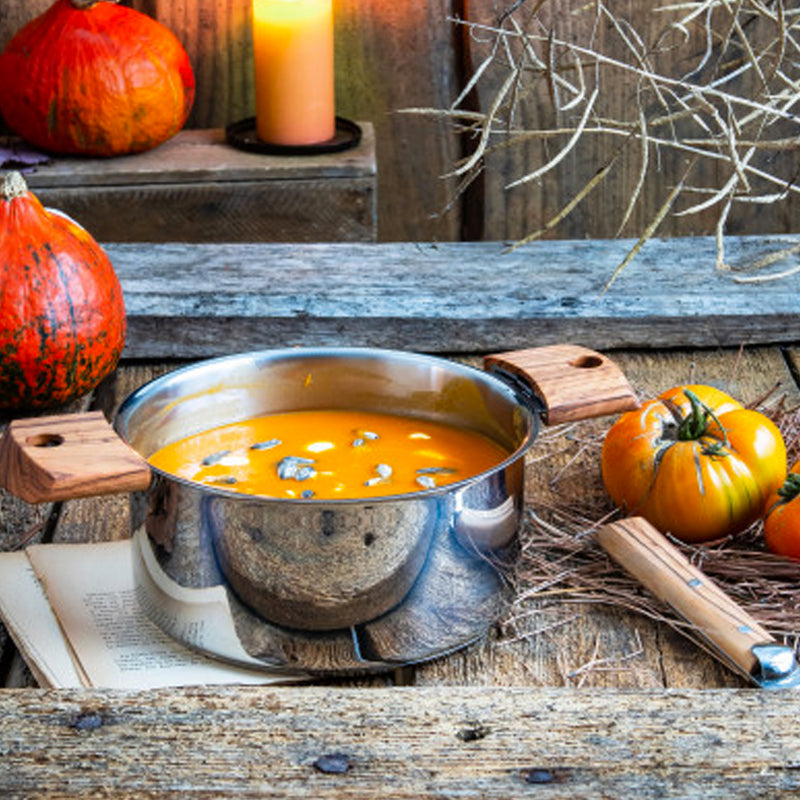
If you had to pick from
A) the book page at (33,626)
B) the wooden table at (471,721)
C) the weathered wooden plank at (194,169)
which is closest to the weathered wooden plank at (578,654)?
the wooden table at (471,721)

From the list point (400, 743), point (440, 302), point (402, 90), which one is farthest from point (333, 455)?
point (402, 90)

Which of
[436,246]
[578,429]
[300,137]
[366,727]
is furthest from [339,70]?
[366,727]

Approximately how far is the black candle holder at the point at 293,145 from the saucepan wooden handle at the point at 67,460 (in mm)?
1653

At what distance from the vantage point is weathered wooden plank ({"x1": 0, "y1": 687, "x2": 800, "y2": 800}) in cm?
81

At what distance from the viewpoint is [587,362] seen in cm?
117

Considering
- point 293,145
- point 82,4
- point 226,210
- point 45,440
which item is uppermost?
point 82,4

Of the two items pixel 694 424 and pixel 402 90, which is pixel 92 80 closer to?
pixel 402 90

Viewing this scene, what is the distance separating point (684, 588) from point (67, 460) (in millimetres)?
463

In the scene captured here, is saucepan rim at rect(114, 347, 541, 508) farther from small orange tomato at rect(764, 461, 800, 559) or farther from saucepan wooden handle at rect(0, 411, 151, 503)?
small orange tomato at rect(764, 461, 800, 559)

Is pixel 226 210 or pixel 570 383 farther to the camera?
pixel 226 210

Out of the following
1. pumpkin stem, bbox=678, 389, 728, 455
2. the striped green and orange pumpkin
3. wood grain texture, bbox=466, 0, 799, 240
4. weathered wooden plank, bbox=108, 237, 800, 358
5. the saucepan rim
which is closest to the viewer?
the saucepan rim

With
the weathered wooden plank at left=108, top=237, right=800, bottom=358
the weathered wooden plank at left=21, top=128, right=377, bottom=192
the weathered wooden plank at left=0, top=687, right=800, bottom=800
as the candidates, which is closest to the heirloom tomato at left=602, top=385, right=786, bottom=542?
the weathered wooden plank at left=0, top=687, right=800, bottom=800

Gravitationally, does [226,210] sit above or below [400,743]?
below

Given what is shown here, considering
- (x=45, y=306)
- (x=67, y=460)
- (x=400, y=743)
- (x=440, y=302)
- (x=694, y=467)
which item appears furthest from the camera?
(x=440, y=302)
